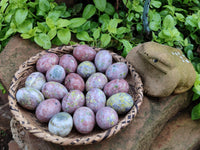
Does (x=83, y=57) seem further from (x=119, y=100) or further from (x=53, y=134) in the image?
(x=53, y=134)

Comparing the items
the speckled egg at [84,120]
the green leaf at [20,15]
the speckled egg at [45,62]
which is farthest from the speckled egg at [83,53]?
the green leaf at [20,15]

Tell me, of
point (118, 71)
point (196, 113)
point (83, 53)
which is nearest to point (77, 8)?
point (83, 53)

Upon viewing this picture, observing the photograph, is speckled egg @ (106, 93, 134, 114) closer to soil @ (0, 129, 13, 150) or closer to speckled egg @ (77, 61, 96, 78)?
speckled egg @ (77, 61, 96, 78)

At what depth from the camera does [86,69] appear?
5.02 feet

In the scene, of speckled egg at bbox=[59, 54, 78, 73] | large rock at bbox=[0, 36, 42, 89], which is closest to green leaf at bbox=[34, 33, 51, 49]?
large rock at bbox=[0, 36, 42, 89]

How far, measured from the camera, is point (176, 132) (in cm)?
167

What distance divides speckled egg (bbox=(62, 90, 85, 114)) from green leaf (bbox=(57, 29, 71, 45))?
0.64m

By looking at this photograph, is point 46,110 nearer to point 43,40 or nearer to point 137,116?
point 137,116

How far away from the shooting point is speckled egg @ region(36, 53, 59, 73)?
5.00ft

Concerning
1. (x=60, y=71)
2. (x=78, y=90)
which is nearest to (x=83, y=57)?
(x=60, y=71)

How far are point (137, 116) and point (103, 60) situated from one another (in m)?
0.47

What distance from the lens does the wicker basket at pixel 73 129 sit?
3.63 ft

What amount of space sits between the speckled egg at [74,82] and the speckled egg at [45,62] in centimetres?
17

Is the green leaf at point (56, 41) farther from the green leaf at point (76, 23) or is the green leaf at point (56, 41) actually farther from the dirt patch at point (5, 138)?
the dirt patch at point (5, 138)
